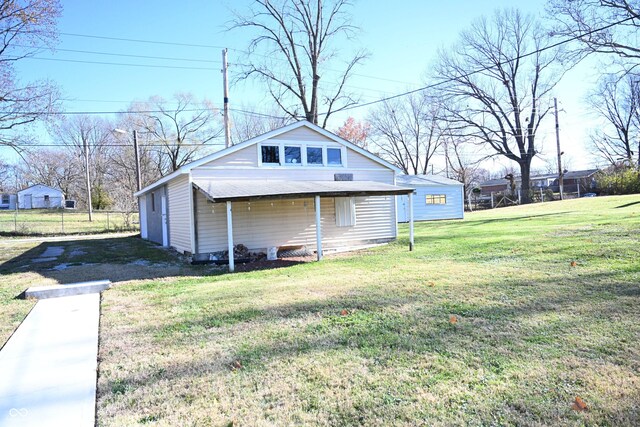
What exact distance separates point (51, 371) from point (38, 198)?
53.7 m

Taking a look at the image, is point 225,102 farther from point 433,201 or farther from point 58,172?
point 58,172

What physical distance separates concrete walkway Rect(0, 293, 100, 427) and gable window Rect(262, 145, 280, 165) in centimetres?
726

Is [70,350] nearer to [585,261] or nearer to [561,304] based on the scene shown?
[561,304]

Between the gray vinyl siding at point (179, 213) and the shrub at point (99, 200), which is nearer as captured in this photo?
the gray vinyl siding at point (179, 213)

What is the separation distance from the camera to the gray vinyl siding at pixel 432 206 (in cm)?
2527

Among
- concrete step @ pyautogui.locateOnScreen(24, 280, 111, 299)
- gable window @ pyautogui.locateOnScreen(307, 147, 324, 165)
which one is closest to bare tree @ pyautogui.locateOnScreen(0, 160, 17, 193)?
gable window @ pyautogui.locateOnScreen(307, 147, 324, 165)

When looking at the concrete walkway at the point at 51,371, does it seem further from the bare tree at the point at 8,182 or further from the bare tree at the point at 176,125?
the bare tree at the point at 8,182

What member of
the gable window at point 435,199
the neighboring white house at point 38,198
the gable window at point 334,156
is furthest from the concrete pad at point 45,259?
the neighboring white house at point 38,198

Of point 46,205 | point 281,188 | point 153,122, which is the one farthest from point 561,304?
point 46,205

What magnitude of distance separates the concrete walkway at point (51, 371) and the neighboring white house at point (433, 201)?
69.9 feet

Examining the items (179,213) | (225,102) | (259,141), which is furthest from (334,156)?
(225,102)

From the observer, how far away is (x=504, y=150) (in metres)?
35.8

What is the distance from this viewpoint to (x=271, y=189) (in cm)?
1070

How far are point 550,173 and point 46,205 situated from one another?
77400 mm
